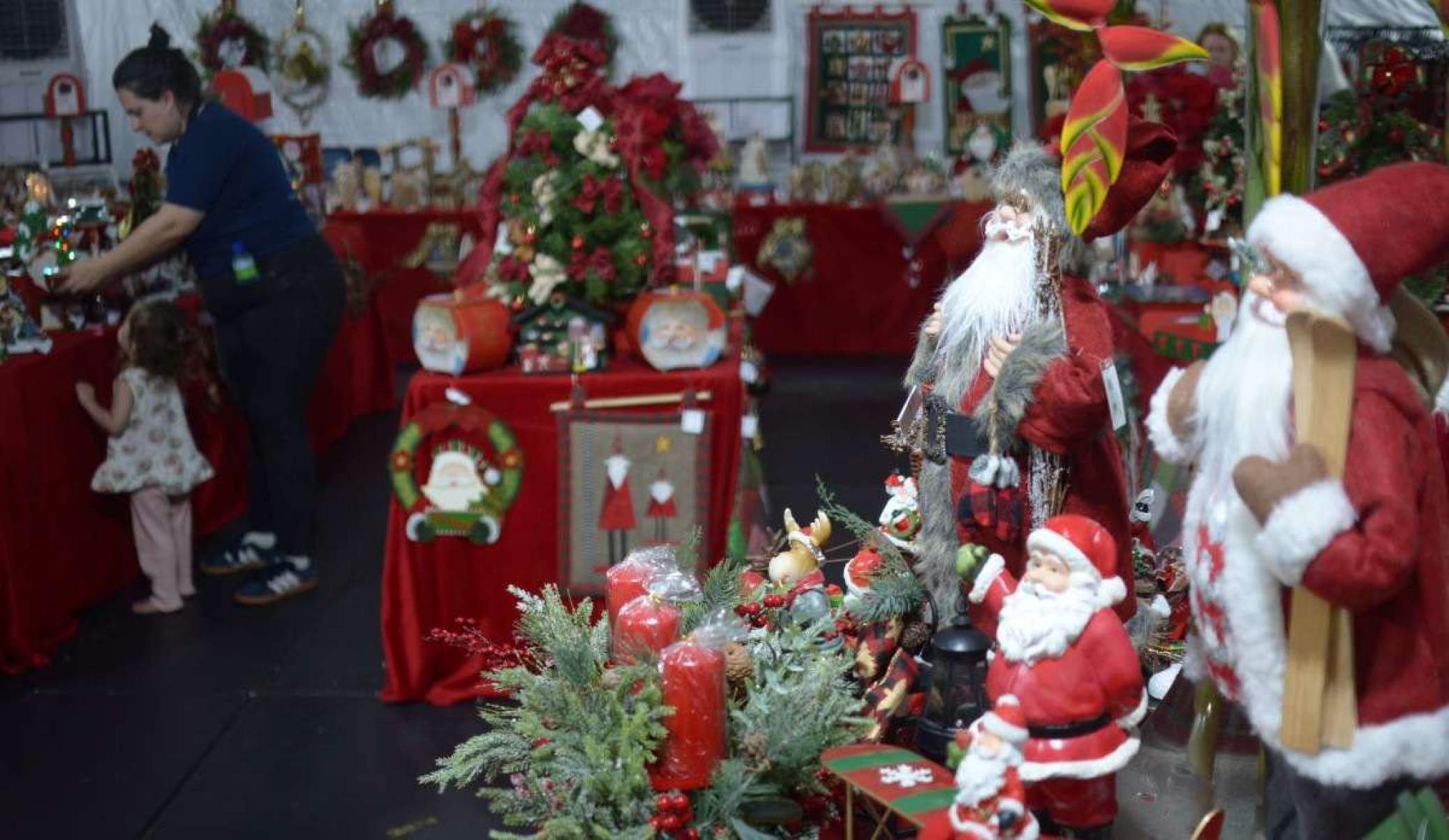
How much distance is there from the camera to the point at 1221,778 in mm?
2273

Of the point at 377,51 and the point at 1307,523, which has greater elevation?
the point at 377,51

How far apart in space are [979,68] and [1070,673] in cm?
772

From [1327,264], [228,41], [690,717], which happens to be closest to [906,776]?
[690,717]

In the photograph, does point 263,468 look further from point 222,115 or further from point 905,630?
point 905,630

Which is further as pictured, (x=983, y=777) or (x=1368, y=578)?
(x=983, y=777)

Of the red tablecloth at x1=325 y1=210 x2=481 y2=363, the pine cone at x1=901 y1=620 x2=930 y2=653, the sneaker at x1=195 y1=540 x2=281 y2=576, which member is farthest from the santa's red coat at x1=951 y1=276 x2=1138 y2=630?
Result: the red tablecloth at x1=325 y1=210 x2=481 y2=363

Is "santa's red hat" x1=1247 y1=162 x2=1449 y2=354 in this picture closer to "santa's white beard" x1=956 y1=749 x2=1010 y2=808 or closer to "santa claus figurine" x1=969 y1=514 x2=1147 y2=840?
"santa claus figurine" x1=969 y1=514 x2=1147 y2=840

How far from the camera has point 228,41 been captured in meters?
9.10

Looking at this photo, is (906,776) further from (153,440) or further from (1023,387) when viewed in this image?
(153,440)

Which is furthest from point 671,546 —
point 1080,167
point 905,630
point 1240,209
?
point 1240,209

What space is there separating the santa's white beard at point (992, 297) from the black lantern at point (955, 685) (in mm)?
487

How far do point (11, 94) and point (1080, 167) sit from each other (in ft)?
27.2

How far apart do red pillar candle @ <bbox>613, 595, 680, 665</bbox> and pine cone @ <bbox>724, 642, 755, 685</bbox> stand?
8 centimetres

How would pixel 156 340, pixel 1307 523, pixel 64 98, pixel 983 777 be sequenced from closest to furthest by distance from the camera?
1. pixel 1307 523
2. pixel 983 777
3. pixel 156 340
4. pixel 64 98
